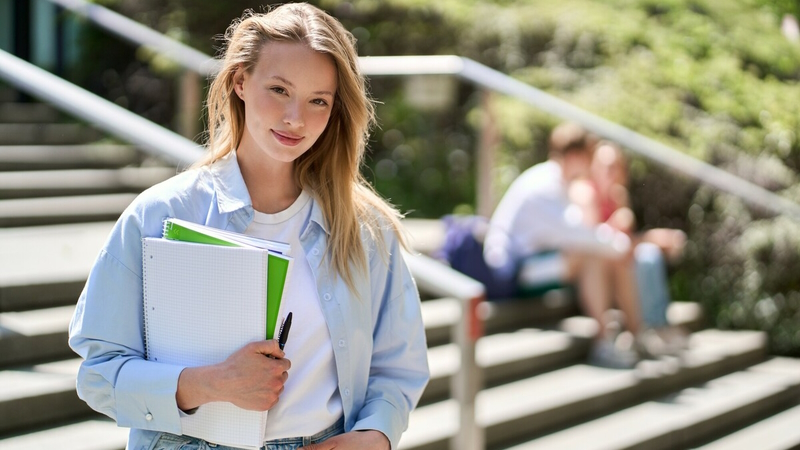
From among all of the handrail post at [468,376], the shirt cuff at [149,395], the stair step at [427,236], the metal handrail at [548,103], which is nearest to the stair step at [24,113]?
the metal handrail at [548,103]

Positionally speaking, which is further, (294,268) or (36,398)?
(36,398)

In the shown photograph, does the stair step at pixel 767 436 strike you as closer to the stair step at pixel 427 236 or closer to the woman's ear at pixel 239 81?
the stair step at pixel 427 236

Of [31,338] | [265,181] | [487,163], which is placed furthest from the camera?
[487,163]

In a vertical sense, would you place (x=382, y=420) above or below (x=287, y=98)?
below

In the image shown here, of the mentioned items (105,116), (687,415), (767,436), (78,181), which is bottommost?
(767,436)

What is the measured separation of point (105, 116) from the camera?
3.29 meters

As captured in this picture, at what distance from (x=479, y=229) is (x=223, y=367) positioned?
4.25m

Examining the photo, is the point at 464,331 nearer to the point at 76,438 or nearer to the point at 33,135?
the point at 76,438

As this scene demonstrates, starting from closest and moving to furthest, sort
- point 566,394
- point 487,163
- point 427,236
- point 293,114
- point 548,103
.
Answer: point 293,114 → point 566,394 → point 548,103 → point 427,236 → point 487,163

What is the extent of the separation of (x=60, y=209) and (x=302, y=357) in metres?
3.90

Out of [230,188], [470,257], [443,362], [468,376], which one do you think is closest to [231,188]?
[230,188]

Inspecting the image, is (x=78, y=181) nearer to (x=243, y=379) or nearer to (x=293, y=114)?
(x=293, y=114)

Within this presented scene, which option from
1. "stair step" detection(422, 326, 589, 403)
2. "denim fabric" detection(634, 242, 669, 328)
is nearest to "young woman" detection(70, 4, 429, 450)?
"stair step" detection(422, 326, 589, 403)

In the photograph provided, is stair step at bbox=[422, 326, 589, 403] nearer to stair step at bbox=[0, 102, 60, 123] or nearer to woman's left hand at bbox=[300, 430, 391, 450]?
woman's left hand at bbox=[300, 430, 391, 450]
